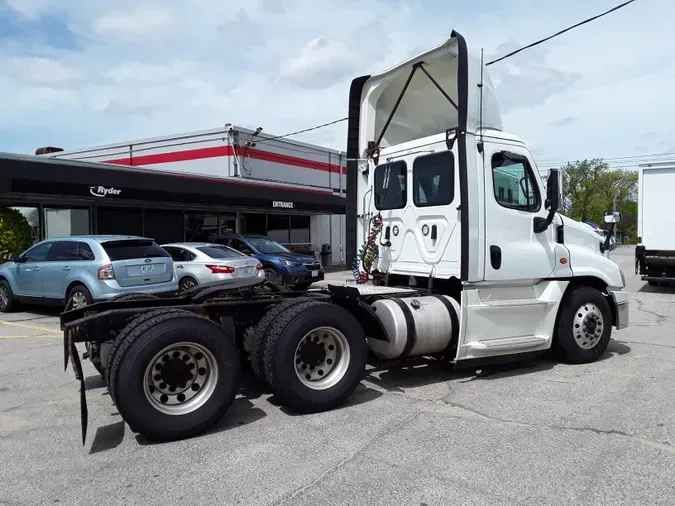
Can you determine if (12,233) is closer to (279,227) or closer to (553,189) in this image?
(279,227)

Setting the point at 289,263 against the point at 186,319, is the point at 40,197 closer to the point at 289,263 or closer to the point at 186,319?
the point at 289,263

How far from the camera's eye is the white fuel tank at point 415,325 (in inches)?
219

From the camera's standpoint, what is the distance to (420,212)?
21.5 ft

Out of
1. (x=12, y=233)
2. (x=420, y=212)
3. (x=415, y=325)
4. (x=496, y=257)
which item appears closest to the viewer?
(x=415, y=325)

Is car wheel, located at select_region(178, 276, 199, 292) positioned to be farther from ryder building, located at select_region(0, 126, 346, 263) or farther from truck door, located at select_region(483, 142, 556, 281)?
truck door, located at select_region(483, 142, 556, 281)

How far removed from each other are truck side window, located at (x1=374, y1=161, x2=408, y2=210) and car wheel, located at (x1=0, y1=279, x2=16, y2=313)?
877 centimetres

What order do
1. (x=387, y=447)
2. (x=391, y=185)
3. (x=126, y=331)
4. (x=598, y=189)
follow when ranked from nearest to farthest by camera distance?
(x=387, y=447)
(x=126, y=331)
(x=391, y=185)
(x=598, y=189)

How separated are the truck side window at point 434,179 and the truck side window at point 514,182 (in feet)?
1.56

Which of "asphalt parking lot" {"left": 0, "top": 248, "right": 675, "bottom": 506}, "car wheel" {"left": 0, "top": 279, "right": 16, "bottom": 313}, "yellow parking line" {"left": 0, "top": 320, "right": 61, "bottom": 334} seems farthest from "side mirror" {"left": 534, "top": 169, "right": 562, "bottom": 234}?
"car wheel" {"left": 0, "top": 279, "right": 16, "bottom": 313}

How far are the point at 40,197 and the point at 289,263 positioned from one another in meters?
6.93

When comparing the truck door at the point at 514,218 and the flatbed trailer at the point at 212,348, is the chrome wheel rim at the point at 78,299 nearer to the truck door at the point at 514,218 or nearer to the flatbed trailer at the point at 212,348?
the flatbed trailer at the point at 212,348

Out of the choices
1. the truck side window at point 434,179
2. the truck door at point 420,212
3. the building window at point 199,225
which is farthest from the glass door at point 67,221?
the truck side window at point 434,179

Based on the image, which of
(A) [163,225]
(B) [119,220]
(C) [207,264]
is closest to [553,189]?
(C) [207,264]

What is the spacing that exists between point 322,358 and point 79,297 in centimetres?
687
